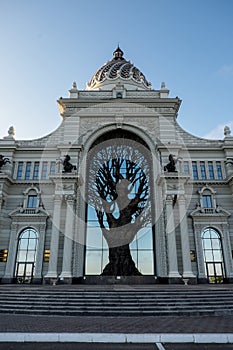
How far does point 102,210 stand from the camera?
28141 mm

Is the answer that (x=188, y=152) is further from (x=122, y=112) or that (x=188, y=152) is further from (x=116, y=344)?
(x=116, y=344)

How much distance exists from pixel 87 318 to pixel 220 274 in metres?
18.8

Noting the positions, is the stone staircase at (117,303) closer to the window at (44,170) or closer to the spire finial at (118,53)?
the window at (44,170)

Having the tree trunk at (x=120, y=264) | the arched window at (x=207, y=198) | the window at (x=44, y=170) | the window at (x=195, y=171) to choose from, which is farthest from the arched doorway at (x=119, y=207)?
the arched window at (x=207, y=198)

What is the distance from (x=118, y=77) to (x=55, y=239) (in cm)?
2720

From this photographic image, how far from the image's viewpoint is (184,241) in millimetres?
25094

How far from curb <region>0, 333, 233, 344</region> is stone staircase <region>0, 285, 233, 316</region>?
3.96 metres

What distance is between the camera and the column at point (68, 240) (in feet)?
78.3

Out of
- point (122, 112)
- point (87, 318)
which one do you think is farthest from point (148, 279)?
point (122, 112)

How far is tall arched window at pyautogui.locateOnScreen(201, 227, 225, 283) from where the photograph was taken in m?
25.2

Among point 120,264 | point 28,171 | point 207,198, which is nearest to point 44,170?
point 28,171

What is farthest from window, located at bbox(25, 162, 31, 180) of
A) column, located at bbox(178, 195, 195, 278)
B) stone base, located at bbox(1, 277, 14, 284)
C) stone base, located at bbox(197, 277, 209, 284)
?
stone base, located at bbox(197, 277, 209, 284)

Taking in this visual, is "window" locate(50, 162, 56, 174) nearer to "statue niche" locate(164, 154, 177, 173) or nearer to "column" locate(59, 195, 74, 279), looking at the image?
"column" locate(59, 195, 74, 279)

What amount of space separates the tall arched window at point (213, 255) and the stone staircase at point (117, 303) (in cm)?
1195
